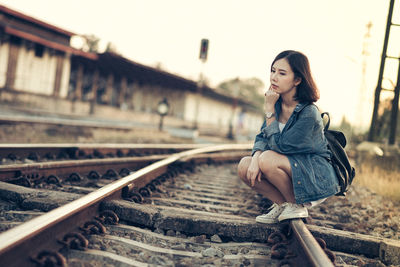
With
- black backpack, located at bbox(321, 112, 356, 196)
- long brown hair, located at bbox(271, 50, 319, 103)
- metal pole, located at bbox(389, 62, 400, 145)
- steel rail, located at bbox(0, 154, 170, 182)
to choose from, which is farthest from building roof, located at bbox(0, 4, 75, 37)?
black backpack, located at bbox(321, 112, 356, 196)

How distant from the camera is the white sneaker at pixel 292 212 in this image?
8.68 ft

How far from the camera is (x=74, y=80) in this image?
882 inches

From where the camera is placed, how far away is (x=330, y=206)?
434 cm

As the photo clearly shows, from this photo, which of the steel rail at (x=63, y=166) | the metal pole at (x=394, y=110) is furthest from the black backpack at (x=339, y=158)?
the metal pole at (x=394, y=110)

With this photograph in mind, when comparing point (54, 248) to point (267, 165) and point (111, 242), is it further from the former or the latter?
point (267, 165)

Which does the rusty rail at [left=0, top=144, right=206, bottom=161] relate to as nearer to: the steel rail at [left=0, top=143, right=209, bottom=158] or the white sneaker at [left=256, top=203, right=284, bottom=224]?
the steel rail at [left=0, top=143, right=209, bottom=158]

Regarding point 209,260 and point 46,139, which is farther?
point 46,139

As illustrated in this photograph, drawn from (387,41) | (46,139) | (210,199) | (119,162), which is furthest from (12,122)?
(387,41)

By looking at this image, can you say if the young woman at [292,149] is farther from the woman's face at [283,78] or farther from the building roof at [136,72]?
the building roof at [136,72]

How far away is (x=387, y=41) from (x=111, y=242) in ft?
25.6

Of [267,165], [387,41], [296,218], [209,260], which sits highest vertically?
[387,41]

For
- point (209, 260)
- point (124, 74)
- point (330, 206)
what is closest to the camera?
point (209, 260)

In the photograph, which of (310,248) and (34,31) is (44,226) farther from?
(34,31)

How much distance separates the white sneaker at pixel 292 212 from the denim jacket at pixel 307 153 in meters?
0.16
